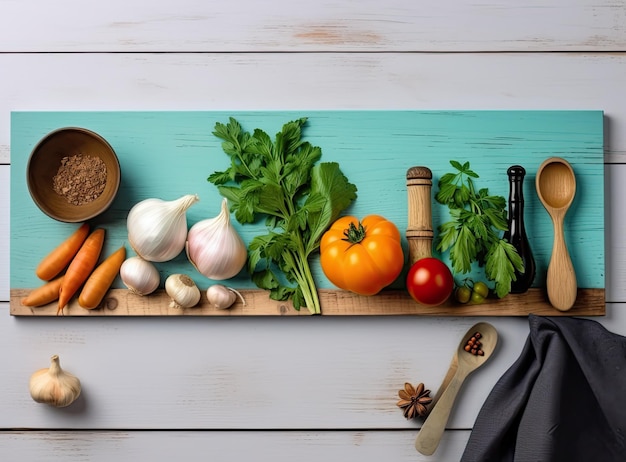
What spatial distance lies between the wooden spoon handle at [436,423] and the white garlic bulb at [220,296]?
1.21 feet

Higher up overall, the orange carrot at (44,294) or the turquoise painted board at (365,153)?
the turquoise painted board at (365,153)

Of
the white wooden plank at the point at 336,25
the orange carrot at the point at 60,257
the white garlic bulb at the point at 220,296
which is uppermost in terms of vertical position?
the white wooden plank at the point at 336,25

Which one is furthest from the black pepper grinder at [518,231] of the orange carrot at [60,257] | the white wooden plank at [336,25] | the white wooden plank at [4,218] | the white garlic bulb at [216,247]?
the white wooden plank at [4,218]

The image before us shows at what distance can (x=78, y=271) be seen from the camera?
38.8 inches

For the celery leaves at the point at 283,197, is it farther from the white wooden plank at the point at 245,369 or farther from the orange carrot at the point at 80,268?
the orange carrot at the point at 80,268

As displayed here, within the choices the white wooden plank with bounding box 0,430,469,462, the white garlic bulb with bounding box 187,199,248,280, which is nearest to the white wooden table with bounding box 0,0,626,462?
the white wooden plank with bounding box 0,430,469,462

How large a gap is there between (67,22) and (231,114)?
319 millimetres

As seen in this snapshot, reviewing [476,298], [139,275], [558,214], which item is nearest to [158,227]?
[139,275]

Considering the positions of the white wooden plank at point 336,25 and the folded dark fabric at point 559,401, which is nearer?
the folded dark fabric at point 559,401

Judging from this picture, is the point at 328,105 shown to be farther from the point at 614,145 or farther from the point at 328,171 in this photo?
the point at 614,145

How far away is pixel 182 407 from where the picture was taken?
1.02m

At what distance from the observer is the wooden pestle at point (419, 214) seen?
3.21 ft

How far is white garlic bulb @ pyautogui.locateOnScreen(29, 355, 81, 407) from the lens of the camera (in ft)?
3.21

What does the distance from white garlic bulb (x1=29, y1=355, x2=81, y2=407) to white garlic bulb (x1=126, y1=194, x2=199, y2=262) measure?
229mm
